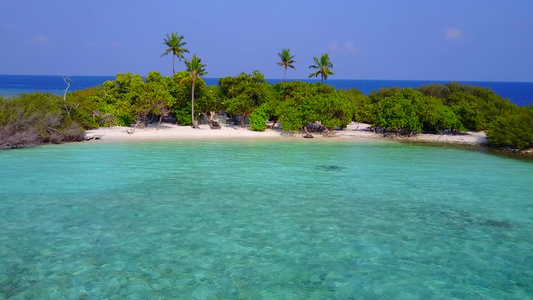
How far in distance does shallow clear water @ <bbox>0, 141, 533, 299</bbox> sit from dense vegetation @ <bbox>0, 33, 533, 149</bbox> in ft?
23.6

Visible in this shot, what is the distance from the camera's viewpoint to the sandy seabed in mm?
38128

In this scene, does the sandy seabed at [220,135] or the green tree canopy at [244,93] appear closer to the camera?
the sandy seabed at [220,135]

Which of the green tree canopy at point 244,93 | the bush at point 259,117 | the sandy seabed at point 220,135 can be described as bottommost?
the sandy seabed at point 220,135

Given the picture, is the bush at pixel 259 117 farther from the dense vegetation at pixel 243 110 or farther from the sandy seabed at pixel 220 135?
the sandy seabed at pixel 220 135

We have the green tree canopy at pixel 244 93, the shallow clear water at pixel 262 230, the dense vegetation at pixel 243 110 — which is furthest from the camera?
the green tree canopy at pixel 244 93

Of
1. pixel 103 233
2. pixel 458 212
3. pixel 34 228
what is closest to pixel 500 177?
pixel 458 212

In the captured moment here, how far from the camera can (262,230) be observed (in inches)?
567

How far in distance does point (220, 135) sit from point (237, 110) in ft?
12.0

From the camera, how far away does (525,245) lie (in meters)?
13.4

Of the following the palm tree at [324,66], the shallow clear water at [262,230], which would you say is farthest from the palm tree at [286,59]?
the shallow clear water at [262,230]

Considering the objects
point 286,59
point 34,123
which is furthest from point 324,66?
point 34,123

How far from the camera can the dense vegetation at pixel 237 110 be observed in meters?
32.8

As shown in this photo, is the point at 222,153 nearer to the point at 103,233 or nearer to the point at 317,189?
the point at 317,189

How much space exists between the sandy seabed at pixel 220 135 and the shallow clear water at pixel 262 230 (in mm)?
11704
